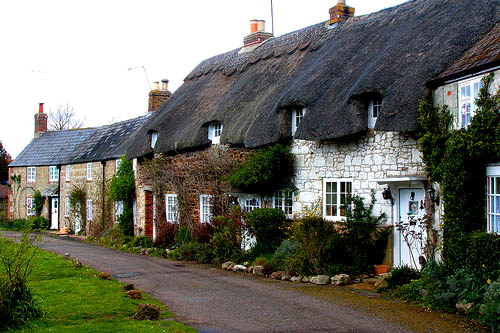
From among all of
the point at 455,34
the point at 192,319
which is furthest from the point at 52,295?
the point at 455,34

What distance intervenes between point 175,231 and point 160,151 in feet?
10.7

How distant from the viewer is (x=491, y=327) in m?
7.94

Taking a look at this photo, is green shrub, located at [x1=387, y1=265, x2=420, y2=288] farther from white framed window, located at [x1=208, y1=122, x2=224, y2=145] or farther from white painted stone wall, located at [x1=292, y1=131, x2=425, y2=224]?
white framed window, located at [x1=208, y1=122, x2=224, y2=145]

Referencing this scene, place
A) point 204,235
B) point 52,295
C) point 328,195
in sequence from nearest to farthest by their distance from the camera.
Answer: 1. point 52,295
2. point 328,195
3. point 204,235

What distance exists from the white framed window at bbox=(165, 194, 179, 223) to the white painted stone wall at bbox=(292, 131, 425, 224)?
21.2 feet

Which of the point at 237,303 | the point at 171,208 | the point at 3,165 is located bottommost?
the point at 237,303

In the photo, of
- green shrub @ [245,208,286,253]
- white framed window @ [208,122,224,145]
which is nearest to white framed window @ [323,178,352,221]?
green shrub @ [245,208,286,253]

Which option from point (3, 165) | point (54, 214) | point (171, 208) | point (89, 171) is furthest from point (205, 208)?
point (3, 165)

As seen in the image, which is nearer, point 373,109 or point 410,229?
point 410,229

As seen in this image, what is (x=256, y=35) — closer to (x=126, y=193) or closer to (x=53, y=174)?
(x=126, y=193)

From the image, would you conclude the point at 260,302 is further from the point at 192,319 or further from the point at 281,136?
the point at 281,136

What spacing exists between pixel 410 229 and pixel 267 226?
14.1 ft

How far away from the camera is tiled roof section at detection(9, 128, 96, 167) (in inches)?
1468

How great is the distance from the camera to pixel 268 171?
1577 cm
